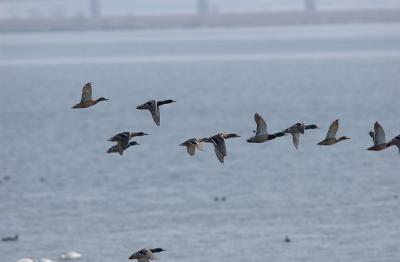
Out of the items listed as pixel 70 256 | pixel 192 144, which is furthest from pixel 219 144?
pixel 70 256

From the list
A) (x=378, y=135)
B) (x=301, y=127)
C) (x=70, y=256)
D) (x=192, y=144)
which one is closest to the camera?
(x=378, y=135)

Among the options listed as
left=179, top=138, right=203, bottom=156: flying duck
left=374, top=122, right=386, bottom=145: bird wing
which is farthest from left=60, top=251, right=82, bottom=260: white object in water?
left=374, top=122, right=386, bottom=145: bird wing

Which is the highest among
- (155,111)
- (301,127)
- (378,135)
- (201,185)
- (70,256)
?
(201,185)

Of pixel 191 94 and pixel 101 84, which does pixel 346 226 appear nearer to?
pixel 191 94

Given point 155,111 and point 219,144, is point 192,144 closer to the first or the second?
point 219,144

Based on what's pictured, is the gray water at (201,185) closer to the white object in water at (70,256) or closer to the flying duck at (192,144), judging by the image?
the white object in water at (70,256)

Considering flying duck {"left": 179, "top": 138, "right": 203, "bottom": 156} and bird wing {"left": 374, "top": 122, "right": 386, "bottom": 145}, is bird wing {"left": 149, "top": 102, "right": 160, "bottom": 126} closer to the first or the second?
flying duck {"left": 179, "top": 138, "right": 203, "bottom": 156}

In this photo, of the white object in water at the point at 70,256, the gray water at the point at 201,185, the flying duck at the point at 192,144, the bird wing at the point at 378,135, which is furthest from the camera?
the gray water at the point at 201,185

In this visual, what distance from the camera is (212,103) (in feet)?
399

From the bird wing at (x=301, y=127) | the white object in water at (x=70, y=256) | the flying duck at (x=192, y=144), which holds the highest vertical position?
the white object in water at (x=70, y=256)

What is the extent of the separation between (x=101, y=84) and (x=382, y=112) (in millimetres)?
58730

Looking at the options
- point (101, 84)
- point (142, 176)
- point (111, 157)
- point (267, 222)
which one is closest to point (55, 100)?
point (101, 84)

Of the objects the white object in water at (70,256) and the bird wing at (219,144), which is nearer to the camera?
the bird wing at (219,144)

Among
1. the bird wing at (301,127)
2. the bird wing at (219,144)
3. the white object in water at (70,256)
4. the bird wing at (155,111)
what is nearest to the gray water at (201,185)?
the white object in water at (70,256)
